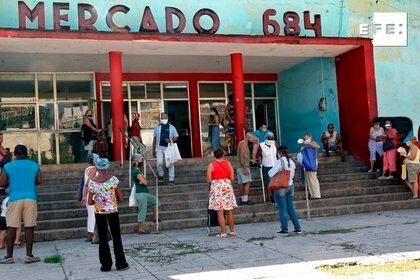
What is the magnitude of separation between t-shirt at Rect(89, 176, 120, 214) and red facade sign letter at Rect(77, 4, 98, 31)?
686cm

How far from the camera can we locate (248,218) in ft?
35.8

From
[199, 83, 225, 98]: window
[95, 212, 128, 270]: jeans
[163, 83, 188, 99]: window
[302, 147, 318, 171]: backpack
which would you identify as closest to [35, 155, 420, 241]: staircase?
[302, 147, 318, 171]: backpack

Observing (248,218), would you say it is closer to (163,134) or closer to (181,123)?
(163,134)

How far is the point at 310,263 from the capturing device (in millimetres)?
6719

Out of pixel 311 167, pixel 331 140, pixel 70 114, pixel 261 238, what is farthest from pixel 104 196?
pixel 70 114

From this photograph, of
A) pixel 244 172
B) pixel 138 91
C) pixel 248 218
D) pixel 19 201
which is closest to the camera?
pixel 19 201

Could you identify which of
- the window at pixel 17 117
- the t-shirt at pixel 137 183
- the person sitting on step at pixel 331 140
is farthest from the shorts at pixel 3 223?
the person sitting on step at pixel 331 140

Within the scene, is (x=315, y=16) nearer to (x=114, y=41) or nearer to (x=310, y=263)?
(x=114, y=41)

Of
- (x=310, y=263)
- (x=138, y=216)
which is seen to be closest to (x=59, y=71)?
(x=138, y=216)

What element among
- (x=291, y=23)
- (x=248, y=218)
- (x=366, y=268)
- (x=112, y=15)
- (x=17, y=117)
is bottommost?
(x=366, y=268)

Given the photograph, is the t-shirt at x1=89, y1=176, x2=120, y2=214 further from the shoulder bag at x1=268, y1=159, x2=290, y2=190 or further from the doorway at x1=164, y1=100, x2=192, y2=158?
the doorway at x1=164, y1=100, x2=192, y2=158

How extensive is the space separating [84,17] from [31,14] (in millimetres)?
1267

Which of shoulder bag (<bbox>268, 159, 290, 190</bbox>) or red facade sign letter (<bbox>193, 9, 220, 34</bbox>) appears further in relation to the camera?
red facade sign letter (<bbox>193, 9, 220, 34</bbox>)

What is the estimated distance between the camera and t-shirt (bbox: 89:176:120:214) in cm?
673
